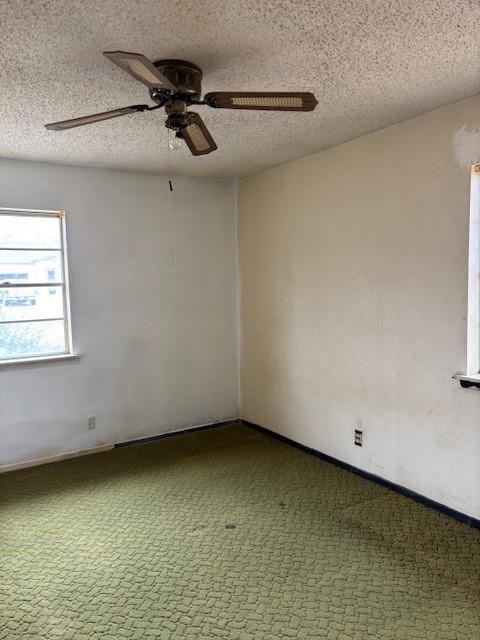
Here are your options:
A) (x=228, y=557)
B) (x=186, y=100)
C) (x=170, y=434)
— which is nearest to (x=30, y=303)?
(x=170, y=434)

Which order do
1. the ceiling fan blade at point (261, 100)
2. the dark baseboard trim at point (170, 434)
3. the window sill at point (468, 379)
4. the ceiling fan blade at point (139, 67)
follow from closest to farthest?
the ceiling fan blade at point (139, 67) < the ceiling fan blade at point (261, 100) < the window sill at point (468, 379) < the dark baseboard trim at point (170, 434)

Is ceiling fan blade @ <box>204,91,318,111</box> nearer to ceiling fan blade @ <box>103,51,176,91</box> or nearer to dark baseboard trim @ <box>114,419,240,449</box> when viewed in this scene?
ceiling fan blade @ <box>103,51,176,91</box>

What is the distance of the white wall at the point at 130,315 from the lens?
3973 millimetres

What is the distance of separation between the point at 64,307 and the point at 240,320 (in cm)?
178

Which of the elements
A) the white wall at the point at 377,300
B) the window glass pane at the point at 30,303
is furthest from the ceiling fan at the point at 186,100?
the window glass pane at the point at 30,303

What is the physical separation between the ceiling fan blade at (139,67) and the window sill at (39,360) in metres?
2.80

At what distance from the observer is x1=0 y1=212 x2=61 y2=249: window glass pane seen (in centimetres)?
386

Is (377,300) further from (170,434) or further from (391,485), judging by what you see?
(170,434)

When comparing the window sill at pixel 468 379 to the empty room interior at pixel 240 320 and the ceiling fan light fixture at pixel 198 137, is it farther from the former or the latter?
the ceiling fan light fixture at pixel 198 137

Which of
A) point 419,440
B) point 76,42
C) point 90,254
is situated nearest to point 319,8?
point 76,42

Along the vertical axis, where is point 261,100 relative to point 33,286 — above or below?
above

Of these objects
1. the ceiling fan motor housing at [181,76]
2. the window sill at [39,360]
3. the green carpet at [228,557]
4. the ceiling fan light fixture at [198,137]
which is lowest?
the green carpet at [228,557]

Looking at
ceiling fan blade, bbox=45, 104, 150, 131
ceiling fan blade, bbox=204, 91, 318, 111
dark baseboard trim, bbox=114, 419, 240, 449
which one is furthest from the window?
ceiling fan blade, bbox=204, 91, 318, 111

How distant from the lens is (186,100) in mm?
2223
